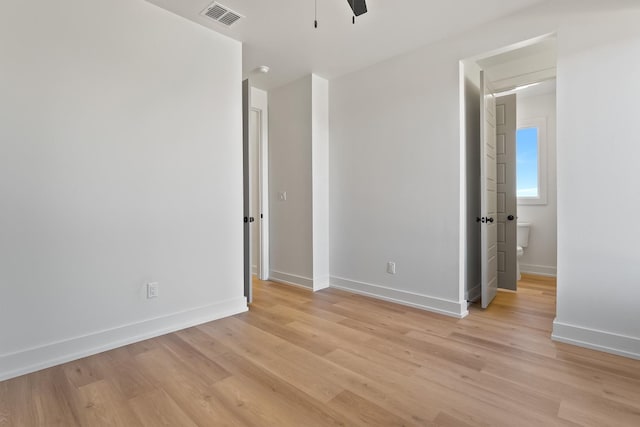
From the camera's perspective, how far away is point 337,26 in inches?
112

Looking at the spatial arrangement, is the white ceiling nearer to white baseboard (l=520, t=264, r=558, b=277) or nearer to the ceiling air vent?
the ceiling air vent

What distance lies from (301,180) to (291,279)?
126 centimetres

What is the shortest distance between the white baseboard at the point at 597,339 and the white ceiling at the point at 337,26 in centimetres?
243

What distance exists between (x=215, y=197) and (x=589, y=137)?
9.57 feet

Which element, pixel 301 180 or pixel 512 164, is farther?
pixel 301 180

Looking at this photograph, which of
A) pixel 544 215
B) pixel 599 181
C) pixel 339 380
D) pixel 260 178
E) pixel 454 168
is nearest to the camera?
pixel 339 380

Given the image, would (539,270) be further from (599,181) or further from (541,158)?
(599,181)

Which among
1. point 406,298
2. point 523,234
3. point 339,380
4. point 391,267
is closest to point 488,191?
point 391,267

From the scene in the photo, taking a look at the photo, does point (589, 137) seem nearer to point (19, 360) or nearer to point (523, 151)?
point (523, 151)

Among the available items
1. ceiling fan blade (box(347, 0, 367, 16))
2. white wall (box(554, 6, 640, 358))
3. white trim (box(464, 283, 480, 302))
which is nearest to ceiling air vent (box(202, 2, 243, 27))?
ceiling fan blade (box(347, 0, 367, 16))

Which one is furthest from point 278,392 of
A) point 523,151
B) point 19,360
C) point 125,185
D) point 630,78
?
point 523,151

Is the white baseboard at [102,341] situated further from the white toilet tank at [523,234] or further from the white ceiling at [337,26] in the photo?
the white toilet tank at [523,234]

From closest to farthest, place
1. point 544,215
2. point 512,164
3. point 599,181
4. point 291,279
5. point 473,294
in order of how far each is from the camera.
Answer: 1. point 599,181
2. point 473,294
3. point 512,164
4. point 291,279
5. point 544,215

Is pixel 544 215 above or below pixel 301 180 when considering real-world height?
below
